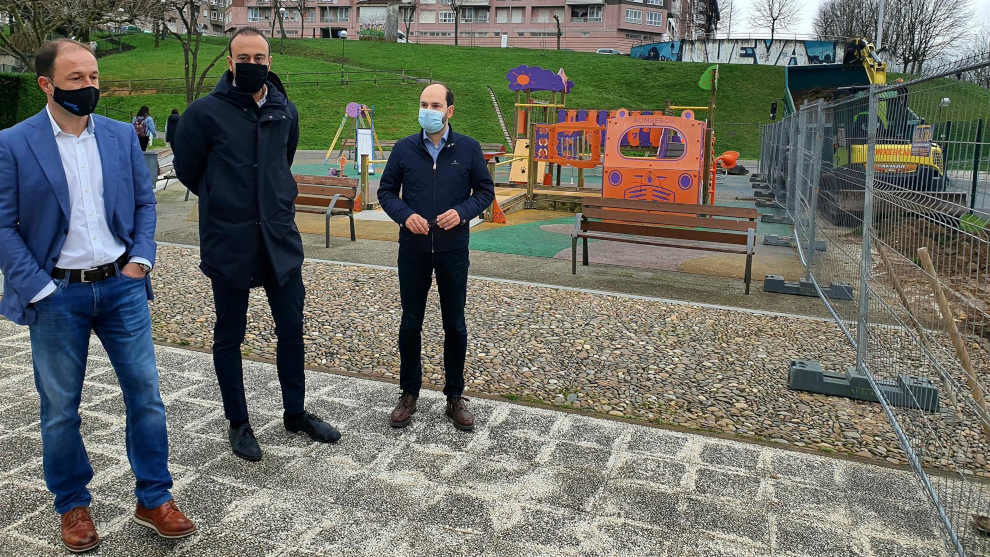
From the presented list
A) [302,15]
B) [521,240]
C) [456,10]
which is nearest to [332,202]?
[521,240]

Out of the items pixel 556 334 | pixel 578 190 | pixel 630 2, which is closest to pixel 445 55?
pixel 630 2

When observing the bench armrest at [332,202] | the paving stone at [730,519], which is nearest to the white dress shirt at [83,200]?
the paving stone at [730,519]

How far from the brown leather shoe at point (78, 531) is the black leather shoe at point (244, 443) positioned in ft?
2.70

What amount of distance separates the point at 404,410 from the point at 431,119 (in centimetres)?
163

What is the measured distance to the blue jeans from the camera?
9.41 feet

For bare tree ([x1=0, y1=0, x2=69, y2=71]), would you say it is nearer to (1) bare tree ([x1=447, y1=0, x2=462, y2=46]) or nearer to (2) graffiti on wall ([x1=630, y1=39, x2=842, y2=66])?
(2) graffiti on wall ([x1=630, y1=39, x2=842, y2=66])

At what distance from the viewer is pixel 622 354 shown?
572 cm

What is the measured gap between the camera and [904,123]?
4055 mm

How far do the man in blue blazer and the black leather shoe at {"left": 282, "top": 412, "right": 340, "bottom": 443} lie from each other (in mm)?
984


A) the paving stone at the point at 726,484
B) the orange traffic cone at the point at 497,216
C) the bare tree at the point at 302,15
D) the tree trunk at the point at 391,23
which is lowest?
the paving stone at the point at 726,484

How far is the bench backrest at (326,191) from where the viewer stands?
414 inches

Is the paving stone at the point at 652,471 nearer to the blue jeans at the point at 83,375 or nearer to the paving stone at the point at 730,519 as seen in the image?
the paving stone at the point at 730,519

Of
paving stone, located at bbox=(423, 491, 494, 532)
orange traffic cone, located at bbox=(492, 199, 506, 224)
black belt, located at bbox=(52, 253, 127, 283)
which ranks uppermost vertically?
black belt, located at bbox=(52, 253, 127, 283)

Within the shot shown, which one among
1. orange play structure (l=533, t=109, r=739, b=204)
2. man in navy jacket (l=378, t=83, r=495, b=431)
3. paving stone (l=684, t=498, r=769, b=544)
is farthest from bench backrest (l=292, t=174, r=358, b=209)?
paving stone (l=684, t=498, r=769, b=544)
